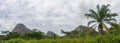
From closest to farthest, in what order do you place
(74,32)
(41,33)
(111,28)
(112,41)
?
(112,41) → (111,28) → (41,33) → (74,32)

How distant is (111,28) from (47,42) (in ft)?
59.4

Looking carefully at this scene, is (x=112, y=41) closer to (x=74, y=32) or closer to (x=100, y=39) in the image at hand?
(x=100, y=39)

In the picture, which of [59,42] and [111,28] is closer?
[59,42]

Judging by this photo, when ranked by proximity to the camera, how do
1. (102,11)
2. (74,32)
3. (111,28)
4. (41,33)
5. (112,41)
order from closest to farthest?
(112,41), (102,11), (111,28), (41,33), (74,32)

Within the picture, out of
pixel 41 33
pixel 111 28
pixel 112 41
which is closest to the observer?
pixel 112 41

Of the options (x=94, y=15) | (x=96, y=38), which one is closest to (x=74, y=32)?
(x=94, y=15)

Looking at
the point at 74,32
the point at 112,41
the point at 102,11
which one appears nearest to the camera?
the point at 112,41

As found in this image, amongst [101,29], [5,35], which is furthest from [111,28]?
[5,35]

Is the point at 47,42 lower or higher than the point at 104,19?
lower

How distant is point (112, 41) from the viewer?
36.2 meters

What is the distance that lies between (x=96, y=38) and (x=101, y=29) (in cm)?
1129

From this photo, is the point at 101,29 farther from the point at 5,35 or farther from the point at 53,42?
the point at 5,35

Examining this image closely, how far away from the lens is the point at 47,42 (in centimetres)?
3738

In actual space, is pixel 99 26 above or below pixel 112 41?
above
